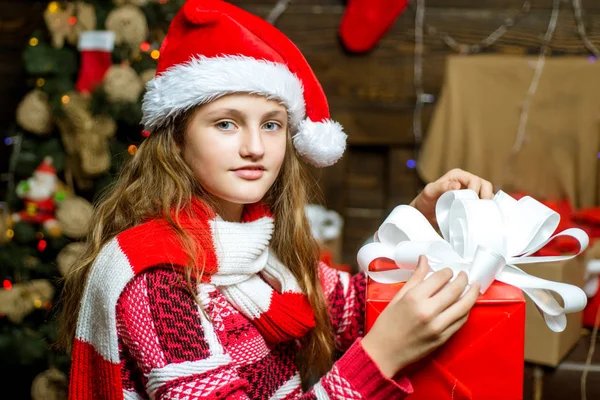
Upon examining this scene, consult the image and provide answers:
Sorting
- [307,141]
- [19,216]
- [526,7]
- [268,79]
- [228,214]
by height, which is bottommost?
[19,216]

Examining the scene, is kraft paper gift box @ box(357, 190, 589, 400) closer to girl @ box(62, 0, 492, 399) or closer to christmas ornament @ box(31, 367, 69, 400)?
girl @ box(62, 0, 492, 399)

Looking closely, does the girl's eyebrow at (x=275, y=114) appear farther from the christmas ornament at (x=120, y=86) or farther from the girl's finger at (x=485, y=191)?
the christmas ornament at (x=120, y=86)

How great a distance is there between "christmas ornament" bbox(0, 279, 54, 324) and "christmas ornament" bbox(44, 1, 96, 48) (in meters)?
0.76

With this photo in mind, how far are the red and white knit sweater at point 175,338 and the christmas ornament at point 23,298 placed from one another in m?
1.23

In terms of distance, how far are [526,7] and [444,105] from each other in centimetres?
47

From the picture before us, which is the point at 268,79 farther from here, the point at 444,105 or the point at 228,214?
the point at 444,105

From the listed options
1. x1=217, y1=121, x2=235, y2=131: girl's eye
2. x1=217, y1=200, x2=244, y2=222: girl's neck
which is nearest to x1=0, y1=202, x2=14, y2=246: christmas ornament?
x1=217, y1=200, x2=244, y2=222: girl's neck

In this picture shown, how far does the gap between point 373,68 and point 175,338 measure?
1.81 meters

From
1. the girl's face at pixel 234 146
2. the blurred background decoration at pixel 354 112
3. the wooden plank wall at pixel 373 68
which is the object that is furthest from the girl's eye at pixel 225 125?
the wooden plank wall at pixel 373 68

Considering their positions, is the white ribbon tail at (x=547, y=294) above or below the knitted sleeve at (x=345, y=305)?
above

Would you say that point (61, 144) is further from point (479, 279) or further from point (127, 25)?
point (479, 279)

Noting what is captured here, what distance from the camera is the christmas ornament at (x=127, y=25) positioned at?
2.09m

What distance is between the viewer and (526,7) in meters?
2.43

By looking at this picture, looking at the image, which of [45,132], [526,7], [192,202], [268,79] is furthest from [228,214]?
[526,7]
